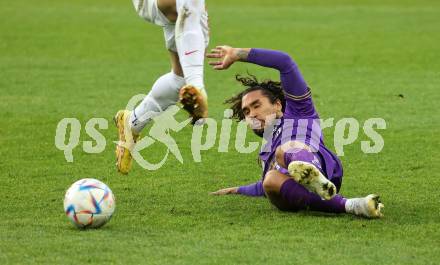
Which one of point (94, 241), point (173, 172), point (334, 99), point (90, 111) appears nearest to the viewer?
point (94, 241)

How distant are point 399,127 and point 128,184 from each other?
4.01 metres

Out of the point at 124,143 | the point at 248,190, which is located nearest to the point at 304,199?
the point at 248,190

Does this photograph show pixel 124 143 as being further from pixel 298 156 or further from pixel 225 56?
pixel 298 156

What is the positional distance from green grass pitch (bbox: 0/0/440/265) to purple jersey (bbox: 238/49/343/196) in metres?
0.39

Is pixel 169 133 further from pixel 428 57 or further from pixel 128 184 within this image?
pixel 428 57

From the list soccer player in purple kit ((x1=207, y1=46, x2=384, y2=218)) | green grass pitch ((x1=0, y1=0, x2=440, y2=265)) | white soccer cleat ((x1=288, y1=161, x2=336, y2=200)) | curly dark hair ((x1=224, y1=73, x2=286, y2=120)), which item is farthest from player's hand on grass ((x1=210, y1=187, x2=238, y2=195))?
white soccer cleat ((x1=288, y1=161, x2=336, y2=200))

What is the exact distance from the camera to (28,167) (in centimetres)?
929

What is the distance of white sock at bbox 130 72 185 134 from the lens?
8375mm

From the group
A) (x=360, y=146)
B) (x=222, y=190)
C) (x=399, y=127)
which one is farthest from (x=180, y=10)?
(x=399, y=127)


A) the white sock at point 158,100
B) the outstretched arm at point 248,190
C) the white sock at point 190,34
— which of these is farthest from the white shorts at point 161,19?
the outstretched arm at point 248,190

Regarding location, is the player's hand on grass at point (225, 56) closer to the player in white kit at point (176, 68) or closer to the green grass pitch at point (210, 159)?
the player in white kit at point (176, 68)

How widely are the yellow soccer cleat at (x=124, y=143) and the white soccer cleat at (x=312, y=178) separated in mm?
2225

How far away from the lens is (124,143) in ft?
28.2

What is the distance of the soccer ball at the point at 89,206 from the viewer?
21.6 ft
